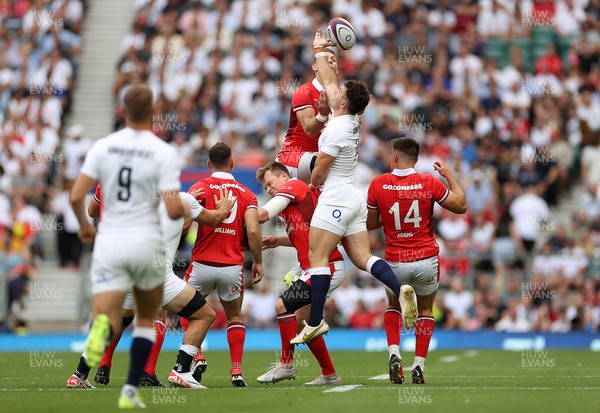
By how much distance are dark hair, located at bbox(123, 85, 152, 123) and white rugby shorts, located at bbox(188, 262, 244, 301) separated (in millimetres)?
3382

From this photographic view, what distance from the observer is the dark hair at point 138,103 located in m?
9.73

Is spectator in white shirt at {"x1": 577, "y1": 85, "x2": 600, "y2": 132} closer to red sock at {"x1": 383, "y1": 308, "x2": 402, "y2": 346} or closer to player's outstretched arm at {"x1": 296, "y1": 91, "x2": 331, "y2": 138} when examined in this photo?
player's outstretched arm at {"x1": 296, "y1": 91, "x2": 331, "y2": 138}

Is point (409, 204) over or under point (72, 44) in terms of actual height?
under

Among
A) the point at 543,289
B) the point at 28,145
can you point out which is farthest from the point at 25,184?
the point at 543,289

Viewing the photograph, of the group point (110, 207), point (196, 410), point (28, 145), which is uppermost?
point (28, 145)

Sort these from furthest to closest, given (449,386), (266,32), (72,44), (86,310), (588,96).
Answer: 1. (72,44)
2. (266,32)
3. (588,96)
4. (86,310)
5. (449,386)

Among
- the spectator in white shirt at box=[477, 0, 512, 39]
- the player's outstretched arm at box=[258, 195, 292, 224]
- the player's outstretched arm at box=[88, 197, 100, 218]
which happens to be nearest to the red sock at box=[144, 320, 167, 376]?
the player's outstretched arm at box=[88, 197, 100, 218]

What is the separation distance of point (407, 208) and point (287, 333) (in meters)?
1.91

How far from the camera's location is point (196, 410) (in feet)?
31.9

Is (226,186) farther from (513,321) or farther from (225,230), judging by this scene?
(513,321)

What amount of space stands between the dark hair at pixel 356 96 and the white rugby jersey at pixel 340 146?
5.0 inches

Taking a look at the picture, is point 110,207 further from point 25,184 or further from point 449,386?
point 25,184

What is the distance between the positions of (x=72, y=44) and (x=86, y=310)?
29.9ft

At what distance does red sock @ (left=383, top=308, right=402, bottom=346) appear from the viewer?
12930mm
